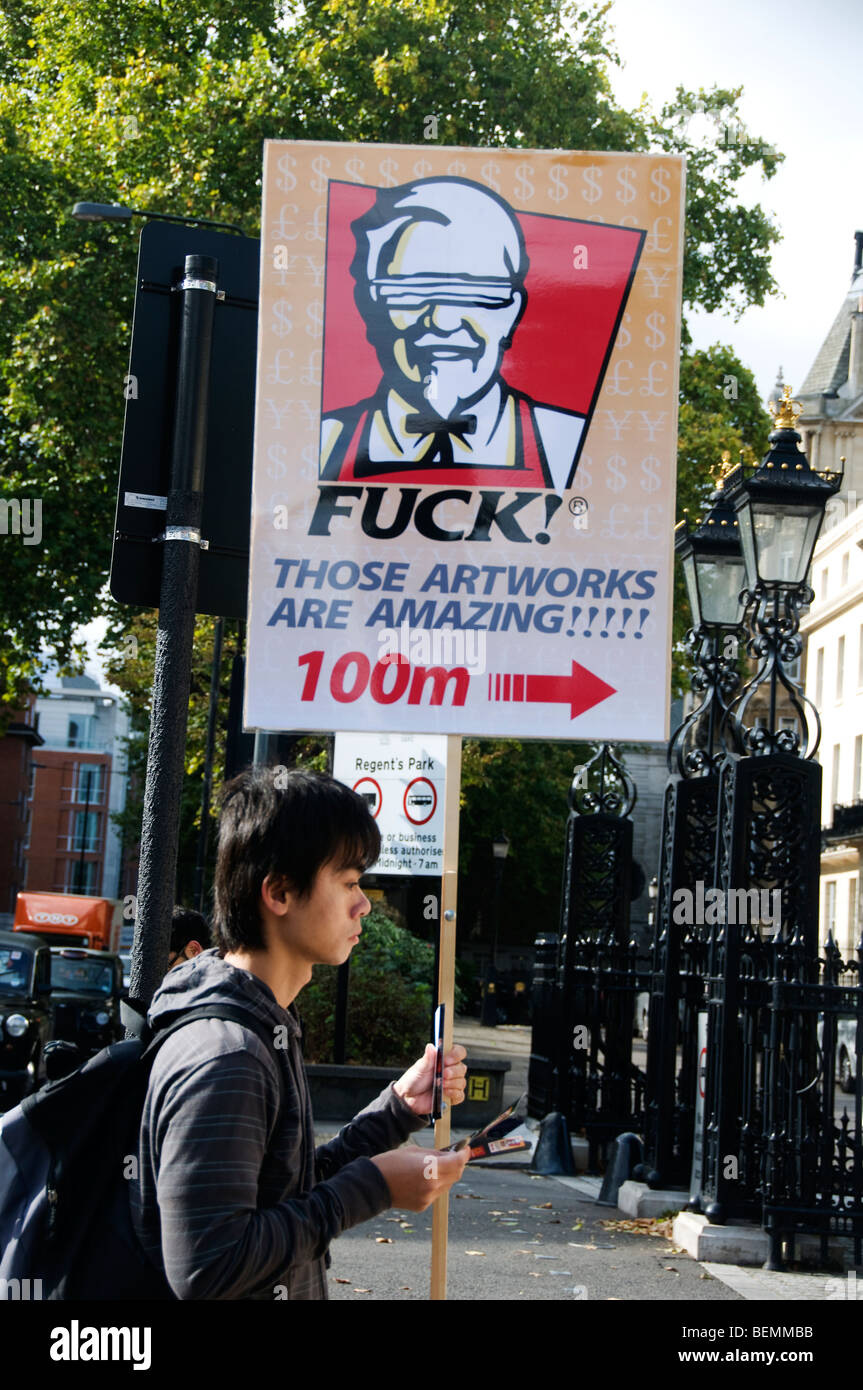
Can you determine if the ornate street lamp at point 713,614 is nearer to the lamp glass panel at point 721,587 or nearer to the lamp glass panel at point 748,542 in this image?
the lamp glass panel at point 721,587

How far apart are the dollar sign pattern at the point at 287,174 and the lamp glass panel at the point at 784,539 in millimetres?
5583

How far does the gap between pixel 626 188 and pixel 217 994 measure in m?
3.20

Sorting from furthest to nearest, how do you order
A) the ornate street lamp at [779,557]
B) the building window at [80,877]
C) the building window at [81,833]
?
the building window at [80,877] < the building window at [81,833] < the ornate street lamp at [779,557]

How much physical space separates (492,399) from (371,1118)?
234cm

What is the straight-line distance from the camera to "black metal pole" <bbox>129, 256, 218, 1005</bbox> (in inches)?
182

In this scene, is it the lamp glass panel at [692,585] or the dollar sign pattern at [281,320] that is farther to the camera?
the lamp glass panel at [692,585]

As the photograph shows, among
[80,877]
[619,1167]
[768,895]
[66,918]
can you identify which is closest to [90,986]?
[619,1167]

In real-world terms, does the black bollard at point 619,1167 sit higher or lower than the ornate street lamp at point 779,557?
lower

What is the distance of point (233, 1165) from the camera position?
247cm

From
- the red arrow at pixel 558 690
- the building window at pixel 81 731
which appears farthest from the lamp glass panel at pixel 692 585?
the building window at pixel 81 731

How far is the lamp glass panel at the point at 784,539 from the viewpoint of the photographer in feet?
32.9

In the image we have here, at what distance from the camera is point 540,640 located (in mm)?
4652
